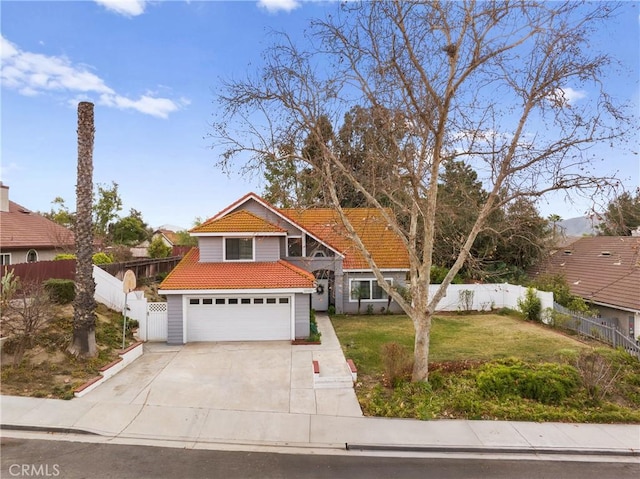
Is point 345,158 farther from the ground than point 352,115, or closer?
closer

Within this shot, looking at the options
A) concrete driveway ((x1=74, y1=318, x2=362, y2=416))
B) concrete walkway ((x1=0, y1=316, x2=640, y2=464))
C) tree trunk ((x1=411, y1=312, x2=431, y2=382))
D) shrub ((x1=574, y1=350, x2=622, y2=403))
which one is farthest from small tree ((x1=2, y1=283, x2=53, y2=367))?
shrub ((x1=574, y1=350, x2=622, y2=403))

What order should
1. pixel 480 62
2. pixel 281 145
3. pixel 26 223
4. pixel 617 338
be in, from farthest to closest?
pixel 26 223, pixel 617 338, pixel 281 145, pixel 480 62

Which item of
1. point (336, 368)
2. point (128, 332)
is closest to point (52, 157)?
point (128, 332)

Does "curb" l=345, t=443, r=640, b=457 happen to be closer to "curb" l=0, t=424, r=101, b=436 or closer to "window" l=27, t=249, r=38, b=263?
"curb" l=0, t=424, r=101, b=436

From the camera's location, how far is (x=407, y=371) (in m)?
10.0

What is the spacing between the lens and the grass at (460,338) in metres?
12.4

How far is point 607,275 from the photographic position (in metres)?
19.1

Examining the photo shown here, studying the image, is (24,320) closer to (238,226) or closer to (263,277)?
(263,277)

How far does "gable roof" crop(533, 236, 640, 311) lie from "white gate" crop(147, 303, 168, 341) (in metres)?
14.7

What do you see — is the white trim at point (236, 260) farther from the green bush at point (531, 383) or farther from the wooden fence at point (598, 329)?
the wooden fence at point (598, 329)

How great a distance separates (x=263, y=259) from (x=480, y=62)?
11.3 m

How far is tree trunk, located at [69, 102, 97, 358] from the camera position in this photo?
10891mm

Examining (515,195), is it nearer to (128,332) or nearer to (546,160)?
(546,160)

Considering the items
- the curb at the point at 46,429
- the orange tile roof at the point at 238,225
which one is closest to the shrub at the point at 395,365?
the curb at the point at 46,429
